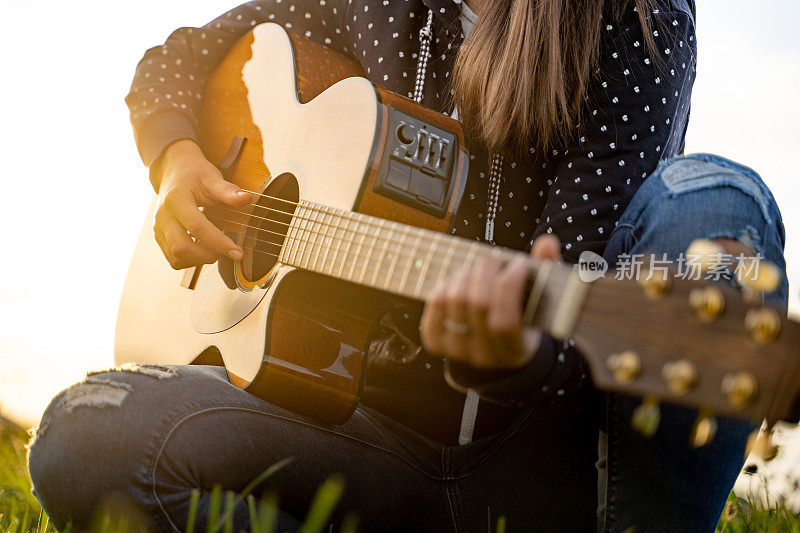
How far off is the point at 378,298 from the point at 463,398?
31 cm

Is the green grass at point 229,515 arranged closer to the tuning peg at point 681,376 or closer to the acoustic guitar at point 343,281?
the acoustic guitar at point 343,281

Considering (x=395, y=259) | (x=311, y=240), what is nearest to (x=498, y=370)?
(x=395, y=259)

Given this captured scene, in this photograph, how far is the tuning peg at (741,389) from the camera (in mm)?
681

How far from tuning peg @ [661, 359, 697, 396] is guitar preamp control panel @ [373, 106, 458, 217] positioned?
1.96 feet

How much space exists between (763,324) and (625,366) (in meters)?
Answer: 0.14

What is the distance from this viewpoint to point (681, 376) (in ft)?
2.34

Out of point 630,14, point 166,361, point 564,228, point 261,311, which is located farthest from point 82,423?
point 630,14

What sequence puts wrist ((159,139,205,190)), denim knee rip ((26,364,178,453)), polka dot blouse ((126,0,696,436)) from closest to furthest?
denim knee rip ((26,364,178,453)) → polka dot blouse ((126,0,696,436)) → wrist ((159,139,205,190))

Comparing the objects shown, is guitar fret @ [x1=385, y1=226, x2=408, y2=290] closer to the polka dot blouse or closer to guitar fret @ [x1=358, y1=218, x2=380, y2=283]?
guitar fret @ [x1=358, y1=218, x2=380, y2=283]

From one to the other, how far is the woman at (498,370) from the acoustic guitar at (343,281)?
0.24ft

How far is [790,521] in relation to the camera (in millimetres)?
1648

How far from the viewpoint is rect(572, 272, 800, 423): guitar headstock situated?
0.68 m

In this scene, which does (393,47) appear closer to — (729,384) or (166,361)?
(166,361)

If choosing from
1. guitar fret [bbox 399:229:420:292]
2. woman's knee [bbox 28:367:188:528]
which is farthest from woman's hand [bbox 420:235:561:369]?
woman's knee [bbox 28:367:188:528]
